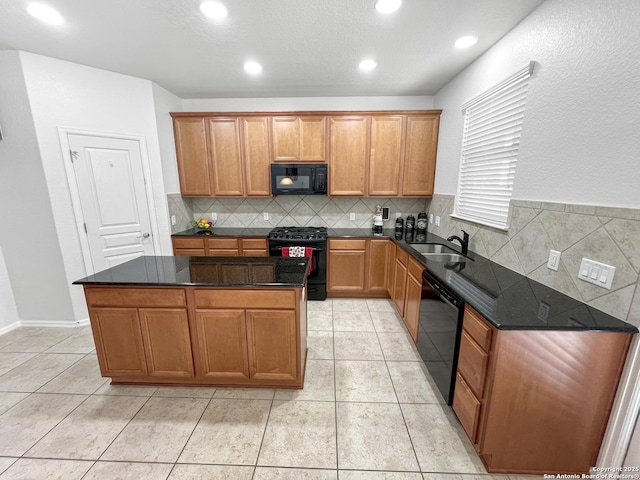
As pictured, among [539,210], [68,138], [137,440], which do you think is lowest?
[137,440]

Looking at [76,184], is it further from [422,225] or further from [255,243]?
[422,225]

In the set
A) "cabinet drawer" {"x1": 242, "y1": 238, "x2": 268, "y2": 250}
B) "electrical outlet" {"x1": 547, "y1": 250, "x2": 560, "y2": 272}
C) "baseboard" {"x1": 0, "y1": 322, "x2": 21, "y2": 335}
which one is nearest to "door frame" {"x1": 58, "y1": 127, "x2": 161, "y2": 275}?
"baseboard" {"x1": 0, "y1": 322, "x2": 21, "y2": 335}

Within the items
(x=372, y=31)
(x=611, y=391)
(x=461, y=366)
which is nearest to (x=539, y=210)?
(x=611, y=391)

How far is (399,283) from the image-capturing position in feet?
9.47

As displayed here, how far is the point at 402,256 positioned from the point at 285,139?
7.00 ft

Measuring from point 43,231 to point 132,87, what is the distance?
183 cm

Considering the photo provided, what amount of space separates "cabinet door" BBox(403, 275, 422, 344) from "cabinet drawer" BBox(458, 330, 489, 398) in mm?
688

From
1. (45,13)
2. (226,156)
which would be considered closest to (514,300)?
(226,156)

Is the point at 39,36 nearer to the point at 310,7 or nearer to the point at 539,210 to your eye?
the point at 310,7

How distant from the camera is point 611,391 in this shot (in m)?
1.23

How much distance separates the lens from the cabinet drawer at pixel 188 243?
334 cm

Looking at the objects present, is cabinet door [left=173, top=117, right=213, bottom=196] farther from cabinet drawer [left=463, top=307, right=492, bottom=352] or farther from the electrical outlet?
the electrical outlet

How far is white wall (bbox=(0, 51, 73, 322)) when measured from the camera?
238 cm

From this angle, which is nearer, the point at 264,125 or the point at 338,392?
the point at 338,392
